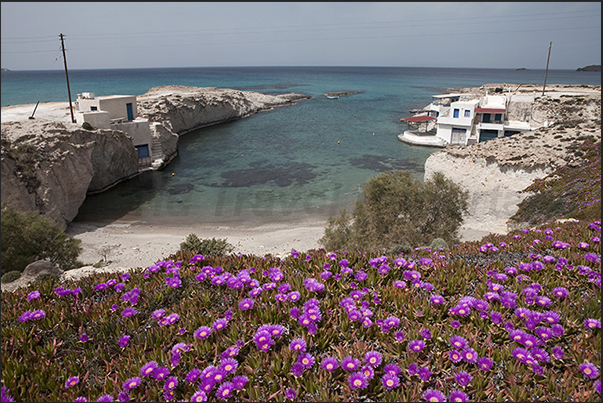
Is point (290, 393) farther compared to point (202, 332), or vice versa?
point (202, 332)

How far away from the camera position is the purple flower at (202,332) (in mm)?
4160

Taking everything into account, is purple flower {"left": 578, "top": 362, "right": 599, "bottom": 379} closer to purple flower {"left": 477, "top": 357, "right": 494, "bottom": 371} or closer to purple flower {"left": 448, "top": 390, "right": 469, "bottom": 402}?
purple flower {"left": 477, "top": 357, "right": 494, "bottom": 371}

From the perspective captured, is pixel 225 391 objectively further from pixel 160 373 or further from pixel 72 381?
pixel 72 381

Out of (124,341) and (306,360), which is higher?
(306,360)

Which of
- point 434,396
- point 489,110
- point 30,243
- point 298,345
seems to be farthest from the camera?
point 489,110

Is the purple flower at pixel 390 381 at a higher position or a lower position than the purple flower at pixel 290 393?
higher

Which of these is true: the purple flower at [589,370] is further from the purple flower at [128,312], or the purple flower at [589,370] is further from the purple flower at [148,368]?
the purple flower at [128,312]

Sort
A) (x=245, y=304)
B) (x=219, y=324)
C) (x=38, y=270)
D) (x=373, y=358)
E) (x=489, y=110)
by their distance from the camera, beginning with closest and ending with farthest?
1. (x=373, y=358)
2. (x=219, y=324)
3. (x=245, y=304)
4. (x=38, y=270)
5. (x=489, y=110)

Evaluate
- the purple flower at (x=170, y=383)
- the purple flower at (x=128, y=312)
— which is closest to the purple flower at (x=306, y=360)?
the purple flower at (x=170, y=383)

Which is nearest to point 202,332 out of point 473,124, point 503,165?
point 503,165

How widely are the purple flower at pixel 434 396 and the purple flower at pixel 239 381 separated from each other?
163 centimetres

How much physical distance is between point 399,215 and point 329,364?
13754mm

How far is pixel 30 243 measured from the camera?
49.0 feet

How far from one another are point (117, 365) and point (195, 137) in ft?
184
